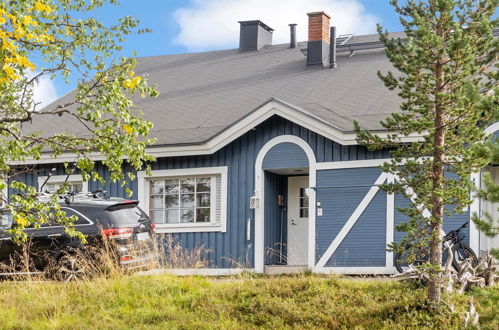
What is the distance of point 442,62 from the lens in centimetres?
1188

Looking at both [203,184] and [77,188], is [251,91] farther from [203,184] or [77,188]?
[77,188]

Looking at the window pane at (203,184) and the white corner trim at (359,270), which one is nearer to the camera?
the white corner trim at (359,270)

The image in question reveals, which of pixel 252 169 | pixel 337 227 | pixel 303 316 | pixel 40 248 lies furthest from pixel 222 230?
pixel 303 316

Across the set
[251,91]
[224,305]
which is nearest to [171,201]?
[251,91]

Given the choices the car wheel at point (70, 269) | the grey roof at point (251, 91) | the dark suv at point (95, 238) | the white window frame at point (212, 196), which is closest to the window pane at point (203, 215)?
the white window frame at point (212, 196)

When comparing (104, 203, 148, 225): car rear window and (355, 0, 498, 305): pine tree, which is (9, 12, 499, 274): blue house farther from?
(355, 0, 498, 305): pine tree

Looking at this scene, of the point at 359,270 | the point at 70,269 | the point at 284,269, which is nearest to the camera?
the point at 70,269

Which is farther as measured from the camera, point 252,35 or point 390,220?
point 252,35

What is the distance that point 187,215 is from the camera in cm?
1980

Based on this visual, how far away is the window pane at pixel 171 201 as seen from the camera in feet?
65.5

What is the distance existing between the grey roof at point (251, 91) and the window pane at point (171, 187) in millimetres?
1045

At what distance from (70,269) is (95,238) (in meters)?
0.75

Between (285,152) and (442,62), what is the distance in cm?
721

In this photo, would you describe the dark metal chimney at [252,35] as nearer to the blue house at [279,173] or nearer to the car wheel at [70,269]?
the blue house at [279,173]
